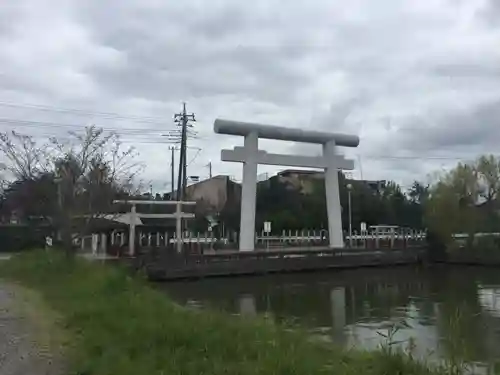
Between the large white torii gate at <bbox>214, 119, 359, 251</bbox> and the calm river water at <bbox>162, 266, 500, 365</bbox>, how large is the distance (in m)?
3.91

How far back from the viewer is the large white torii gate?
34.0 metres

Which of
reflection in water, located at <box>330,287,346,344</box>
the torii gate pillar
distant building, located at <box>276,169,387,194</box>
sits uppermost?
distant building, located at <box>276,169,387,194</box>

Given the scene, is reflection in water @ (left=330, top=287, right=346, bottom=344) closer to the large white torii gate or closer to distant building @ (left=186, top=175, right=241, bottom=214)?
the large white torii gate

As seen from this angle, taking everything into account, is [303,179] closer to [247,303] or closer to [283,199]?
[283,199]

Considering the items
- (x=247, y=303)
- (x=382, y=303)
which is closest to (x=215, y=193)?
(x=247, y=303)

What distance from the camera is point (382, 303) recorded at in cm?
2030

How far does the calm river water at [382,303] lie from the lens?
10.8m

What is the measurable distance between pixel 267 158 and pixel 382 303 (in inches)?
641

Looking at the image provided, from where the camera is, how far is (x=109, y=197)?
932 inches

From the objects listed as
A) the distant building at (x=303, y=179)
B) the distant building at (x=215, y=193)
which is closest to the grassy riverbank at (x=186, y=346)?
the distant building at (x=215, y=193)

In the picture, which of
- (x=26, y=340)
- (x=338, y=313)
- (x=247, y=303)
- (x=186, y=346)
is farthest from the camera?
(x=247, y=303)

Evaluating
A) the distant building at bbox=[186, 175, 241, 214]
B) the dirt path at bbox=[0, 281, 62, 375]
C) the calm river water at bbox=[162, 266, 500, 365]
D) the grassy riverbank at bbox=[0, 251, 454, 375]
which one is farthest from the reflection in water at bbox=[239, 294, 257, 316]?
the distant building at bbox=[186, 175, 241, 214]

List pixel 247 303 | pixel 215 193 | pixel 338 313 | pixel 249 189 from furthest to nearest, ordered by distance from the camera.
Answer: pixel 215 193 < pixel 249 189 < pixel 247 303 < pixel 338 313

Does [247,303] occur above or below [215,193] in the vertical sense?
below
